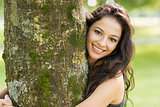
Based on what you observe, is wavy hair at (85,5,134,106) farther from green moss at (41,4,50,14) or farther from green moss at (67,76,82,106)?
green moss at (41,4,50,14)

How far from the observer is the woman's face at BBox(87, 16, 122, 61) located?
2543 mm

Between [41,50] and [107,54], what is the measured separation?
2.67ft

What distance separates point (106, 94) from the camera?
2424mm

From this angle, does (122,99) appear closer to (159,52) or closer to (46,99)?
(46,99)

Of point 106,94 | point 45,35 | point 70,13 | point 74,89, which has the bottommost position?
point 106,94

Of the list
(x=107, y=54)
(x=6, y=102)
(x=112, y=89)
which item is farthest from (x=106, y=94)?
(x=6, y=102)

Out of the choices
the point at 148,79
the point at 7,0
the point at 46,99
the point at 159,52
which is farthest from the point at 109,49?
the point at 159,52

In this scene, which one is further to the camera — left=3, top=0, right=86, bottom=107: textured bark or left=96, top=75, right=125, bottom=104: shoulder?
left=96, top=75, right=125, bottom=104: shoulder

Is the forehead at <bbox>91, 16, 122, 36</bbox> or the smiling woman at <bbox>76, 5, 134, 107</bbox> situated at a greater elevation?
the forehead at <bbox>91, 16, 122, 36</bbox>

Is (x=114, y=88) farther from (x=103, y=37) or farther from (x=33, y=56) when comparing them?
(x=33, y=56)

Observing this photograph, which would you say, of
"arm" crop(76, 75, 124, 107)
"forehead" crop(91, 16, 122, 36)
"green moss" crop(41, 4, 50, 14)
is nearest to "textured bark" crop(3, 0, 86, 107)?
"green moss" crop(41, 4, 50, 14)

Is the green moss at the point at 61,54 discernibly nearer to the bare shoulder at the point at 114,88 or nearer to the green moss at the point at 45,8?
the green moss at the point at 45,8

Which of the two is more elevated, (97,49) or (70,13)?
(70,13)

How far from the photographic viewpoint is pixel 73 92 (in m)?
2.23
